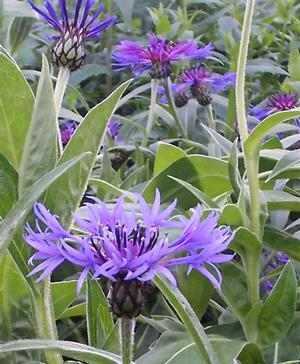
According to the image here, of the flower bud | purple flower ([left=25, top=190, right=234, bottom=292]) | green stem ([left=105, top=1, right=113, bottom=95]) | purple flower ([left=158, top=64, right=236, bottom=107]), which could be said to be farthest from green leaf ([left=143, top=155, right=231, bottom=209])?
green stem ([left=105, top=1, right=113, bottom=95])

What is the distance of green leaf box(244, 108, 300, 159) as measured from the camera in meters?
0.73

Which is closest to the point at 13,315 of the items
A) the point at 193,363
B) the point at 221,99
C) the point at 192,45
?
the point at 193,363

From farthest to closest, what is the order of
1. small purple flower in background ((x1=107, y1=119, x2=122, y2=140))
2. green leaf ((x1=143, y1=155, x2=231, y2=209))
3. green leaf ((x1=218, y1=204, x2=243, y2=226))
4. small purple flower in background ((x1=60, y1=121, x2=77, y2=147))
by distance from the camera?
small purple flower in background ((x1=107, y1=119, x2=122, y2=140))
small purple flower in background ((x1=60, y1=121, x2=77, y2=147))
green leaf ((x1=143, y1=155, x2=231, y2=209))
green leaf ((x1=218, y1=204, x2=243, y2=226))

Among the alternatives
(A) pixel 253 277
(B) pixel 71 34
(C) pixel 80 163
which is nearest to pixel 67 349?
(C) pixel 80 163

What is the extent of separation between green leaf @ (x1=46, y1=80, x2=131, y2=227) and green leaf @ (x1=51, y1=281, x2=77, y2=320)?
0.28 feet

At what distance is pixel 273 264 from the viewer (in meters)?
0.92

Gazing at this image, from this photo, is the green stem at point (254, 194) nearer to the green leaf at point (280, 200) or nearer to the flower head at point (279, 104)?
the green leaf at point (280, 200)

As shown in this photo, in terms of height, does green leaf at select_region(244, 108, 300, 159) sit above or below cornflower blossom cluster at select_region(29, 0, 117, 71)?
below

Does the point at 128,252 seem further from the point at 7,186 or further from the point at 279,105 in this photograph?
the point at 279,105

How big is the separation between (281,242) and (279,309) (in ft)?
0.33

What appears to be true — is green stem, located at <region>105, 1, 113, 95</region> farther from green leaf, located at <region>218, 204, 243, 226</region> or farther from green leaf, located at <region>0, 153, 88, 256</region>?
green leaf, located at <region>0, 153, 88, 256</region>

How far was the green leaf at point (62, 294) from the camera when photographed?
0.72m

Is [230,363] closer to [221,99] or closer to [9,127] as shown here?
[9,127]

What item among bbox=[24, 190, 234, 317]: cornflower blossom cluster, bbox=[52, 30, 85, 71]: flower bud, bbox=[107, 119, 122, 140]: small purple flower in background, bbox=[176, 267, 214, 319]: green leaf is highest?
bbox=[52, 30, 85, 71]: flower bud
